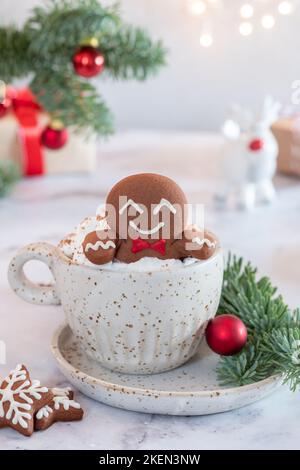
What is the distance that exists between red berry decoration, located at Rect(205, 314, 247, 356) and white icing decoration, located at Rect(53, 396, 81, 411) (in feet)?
0.36

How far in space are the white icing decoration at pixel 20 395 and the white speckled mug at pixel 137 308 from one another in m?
0.05

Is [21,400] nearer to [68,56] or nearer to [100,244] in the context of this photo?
[100,244]

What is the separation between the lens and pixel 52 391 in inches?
19.8

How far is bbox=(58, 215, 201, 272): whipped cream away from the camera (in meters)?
0.50

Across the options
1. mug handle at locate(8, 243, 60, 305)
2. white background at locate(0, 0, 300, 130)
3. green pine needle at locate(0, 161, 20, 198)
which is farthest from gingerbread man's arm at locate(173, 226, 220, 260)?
white background at locate(0, 0, 300, 130)

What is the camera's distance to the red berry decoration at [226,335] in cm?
53

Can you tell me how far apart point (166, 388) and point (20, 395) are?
10 centimetres

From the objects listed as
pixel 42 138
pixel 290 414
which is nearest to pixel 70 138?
pixel 42 138

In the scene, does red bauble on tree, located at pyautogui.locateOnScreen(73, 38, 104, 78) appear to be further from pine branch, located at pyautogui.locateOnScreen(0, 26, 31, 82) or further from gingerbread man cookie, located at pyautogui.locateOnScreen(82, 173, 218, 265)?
gingerbread man cookie, located at pyautogui.locateOnScreen(82, 173, 218, 265)

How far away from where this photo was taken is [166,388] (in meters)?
0.51

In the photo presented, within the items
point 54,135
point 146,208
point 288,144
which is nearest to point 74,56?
point 54,135

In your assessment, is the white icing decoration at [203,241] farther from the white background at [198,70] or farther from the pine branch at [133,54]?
the white background at [198,70]
